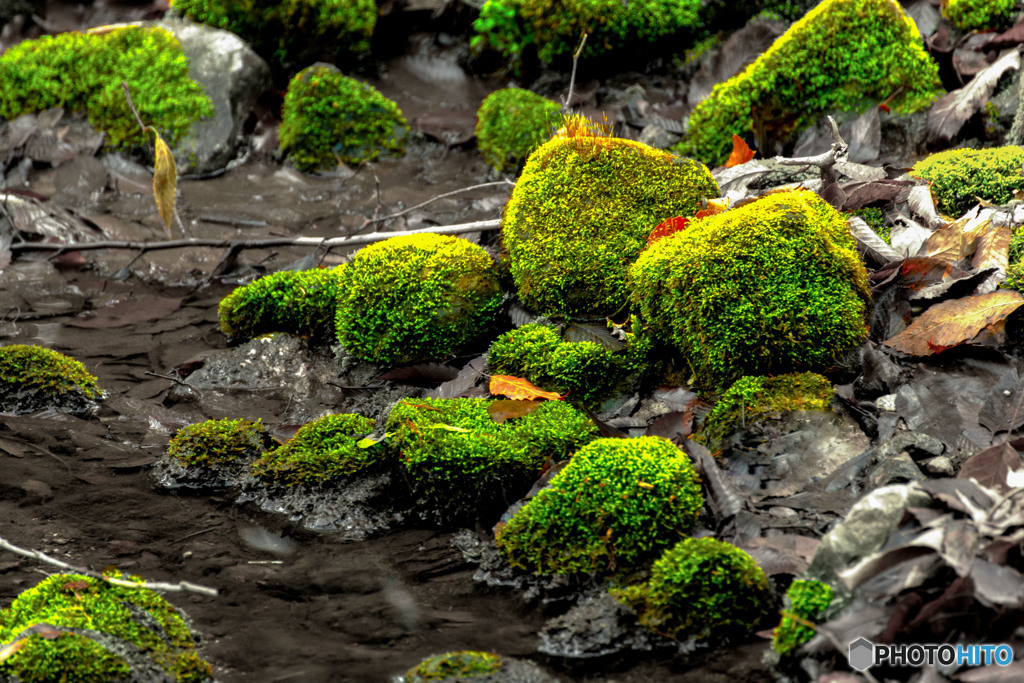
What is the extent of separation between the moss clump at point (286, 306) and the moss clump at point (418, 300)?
1.11ft

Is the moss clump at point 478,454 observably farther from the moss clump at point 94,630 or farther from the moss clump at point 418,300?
the moss clump at point 94,630

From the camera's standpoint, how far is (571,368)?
10.9 feet

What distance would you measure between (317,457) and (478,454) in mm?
661

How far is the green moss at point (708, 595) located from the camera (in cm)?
222

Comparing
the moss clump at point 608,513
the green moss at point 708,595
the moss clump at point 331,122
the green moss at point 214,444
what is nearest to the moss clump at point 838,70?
the moss clump at point 331,122

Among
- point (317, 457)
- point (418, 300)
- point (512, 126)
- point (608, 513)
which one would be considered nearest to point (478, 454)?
point (608, 513)

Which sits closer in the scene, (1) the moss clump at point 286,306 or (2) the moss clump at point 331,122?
(1) the moss clump at point 286,306

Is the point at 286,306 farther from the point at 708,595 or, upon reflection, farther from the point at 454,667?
the point at 708,595

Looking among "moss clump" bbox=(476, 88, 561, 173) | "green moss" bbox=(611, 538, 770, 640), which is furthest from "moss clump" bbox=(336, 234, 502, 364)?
"moss clump" bbox=(476, 88, 561, 173)

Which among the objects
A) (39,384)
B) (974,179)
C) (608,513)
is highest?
(974,179)

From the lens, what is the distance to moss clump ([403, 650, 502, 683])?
209 cm

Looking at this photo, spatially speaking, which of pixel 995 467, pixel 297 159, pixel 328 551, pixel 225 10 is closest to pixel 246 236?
pixel 297 159

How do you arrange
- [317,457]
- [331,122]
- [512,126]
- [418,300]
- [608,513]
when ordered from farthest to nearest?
1. [331,122]
2. [512,126]
3. [418,300]
4. [317,457]
5. [608,513]

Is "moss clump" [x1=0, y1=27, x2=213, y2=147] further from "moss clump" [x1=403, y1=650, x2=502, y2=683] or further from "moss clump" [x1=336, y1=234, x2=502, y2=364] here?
"moss clump" [x1=403, y1=650, x2=502, y2=683]
